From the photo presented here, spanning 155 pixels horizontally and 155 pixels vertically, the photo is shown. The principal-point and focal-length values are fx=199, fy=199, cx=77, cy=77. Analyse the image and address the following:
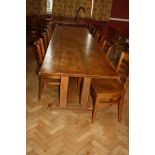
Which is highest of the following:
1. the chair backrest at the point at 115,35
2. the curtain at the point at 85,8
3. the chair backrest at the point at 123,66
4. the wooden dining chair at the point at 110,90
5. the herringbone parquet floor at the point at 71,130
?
the curtain at the point at 85,8

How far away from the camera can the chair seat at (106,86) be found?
2.29 m

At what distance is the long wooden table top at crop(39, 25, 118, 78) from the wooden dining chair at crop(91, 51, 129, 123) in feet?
0.77

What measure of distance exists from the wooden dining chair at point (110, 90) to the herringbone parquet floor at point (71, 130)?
168 mm

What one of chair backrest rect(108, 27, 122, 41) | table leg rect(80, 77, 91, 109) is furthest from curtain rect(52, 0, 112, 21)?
table leg rect(80, 77, 91, 109)

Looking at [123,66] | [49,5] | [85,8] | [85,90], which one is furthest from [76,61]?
[49,5]

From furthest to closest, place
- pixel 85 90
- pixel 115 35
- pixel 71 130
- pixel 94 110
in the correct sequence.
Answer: pixel 115 35 < pixel 85 90 < pixel 94 110 < pixel 71 130

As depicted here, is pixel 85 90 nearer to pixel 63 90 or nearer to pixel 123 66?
pixel 63 90

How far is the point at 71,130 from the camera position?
2.24 metres

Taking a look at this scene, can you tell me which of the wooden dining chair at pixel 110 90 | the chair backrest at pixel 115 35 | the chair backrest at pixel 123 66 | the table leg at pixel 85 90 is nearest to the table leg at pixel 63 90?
the table leg at pixel 85 90

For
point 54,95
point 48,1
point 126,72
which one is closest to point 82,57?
point 126,72

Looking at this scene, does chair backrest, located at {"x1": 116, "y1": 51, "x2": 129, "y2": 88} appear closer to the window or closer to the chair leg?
the chair leg

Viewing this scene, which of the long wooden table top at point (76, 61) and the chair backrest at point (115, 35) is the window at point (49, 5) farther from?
the long wooden table top at point (76, 61)

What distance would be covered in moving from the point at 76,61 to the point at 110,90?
53 centimetres
